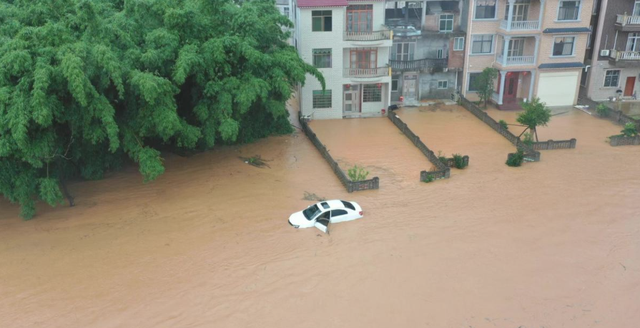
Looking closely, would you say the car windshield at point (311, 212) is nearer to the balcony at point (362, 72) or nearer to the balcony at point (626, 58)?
the balcony at point (362, 72)

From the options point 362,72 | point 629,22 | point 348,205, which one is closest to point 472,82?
point 362,72

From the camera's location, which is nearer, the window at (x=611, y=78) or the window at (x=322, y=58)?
the window at (x=322, y=58)

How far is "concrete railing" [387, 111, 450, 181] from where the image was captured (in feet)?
83.9

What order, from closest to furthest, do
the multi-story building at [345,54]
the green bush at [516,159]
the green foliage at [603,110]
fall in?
the green bush at [516,159]
the multi-story building at [345,54]
the green foliage at [603,110]

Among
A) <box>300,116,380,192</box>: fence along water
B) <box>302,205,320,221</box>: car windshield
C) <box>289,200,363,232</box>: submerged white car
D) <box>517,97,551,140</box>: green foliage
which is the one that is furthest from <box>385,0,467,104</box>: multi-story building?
<box>302,205,320,221</box>: car windshield

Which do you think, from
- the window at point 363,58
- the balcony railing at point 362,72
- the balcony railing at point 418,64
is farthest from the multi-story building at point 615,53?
the window at point 363,58

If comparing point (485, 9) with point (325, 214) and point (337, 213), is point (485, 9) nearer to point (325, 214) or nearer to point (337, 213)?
point (337, 213)

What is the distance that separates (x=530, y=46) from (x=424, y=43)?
726 centimetres

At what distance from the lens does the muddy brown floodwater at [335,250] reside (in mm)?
16828

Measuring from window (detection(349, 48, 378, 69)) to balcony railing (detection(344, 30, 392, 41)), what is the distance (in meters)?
1.11

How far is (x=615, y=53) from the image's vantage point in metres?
36.5

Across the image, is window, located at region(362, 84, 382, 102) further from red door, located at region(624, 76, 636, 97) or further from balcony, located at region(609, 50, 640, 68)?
red door, located at region(624, 76, 636, 97)

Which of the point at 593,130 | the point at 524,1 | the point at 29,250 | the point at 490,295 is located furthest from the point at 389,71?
the point at 29,250

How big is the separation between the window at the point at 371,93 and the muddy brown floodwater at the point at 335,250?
8.82m
